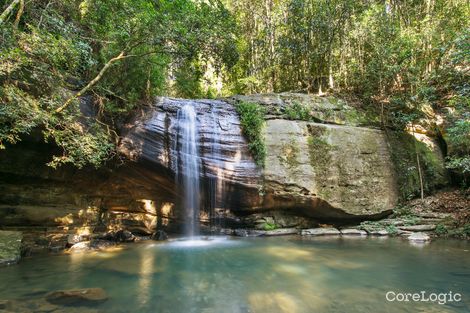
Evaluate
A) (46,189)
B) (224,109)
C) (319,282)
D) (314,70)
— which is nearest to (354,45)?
(314,70)

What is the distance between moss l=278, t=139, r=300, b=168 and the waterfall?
10.6ft

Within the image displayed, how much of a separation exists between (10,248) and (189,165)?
18.2 ft

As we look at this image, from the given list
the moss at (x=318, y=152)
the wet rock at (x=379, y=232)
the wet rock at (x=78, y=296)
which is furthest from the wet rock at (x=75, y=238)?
the wet rock at (x=379, y=232)

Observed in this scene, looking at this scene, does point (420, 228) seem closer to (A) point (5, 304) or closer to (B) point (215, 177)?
(B) point (215, 177)

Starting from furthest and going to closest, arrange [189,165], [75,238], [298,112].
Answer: [298,112], [189,165], [75,238]

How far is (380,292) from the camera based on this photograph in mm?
5090

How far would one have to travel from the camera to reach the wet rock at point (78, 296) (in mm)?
4719

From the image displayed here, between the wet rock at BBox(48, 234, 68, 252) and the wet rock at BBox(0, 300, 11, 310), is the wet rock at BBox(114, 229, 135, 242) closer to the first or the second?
the wet rock at BBox(48, 234, 68, 252)

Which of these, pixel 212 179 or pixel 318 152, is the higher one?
pixel 318 152

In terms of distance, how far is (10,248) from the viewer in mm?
7410

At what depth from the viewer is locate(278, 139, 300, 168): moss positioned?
11.6m

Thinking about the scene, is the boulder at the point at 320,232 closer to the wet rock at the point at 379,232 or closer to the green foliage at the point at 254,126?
the wet rock at the point at 379,232

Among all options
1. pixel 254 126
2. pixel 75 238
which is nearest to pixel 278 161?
pixel 254 126

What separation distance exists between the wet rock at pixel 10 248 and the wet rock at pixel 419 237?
439 inches
